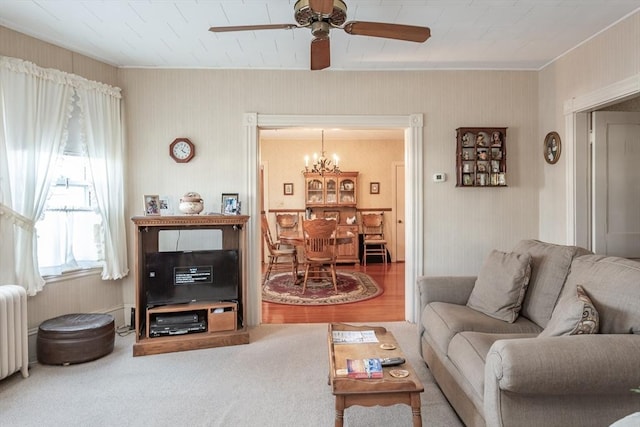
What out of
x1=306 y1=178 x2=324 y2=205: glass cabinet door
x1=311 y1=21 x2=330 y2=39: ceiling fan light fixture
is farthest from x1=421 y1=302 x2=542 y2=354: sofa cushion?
x1=306 y1=178 x2=324 y2=205: glass cabinet door

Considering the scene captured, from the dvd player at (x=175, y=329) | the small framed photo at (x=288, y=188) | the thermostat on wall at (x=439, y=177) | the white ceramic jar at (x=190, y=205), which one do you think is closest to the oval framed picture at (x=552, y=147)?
the thermostat on wall at (x=439, y=177)

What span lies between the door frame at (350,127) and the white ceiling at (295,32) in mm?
525

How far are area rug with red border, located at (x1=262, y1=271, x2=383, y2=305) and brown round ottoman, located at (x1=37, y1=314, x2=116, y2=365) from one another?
207cm

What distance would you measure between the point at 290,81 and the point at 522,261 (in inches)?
107

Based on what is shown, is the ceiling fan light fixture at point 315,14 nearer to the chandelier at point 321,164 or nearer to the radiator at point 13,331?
the radiator at point 13,331

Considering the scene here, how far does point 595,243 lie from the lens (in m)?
3.37

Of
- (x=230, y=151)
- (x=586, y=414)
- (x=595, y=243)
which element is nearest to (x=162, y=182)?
(x=230, y=151)

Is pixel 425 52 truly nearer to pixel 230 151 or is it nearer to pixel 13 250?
pixel 230 151

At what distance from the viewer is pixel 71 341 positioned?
2852 millimetres

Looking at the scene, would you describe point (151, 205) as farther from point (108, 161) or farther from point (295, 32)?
point (295, 32)

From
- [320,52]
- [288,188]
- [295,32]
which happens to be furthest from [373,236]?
[320,52]

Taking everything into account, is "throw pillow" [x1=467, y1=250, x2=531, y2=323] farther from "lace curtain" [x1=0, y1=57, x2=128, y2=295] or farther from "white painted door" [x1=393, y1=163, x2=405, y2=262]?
"white painted door" [x1=393, y1=163, x2=405, y2=262]

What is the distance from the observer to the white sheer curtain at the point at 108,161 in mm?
3424

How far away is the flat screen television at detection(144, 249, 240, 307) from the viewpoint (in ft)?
10.7
